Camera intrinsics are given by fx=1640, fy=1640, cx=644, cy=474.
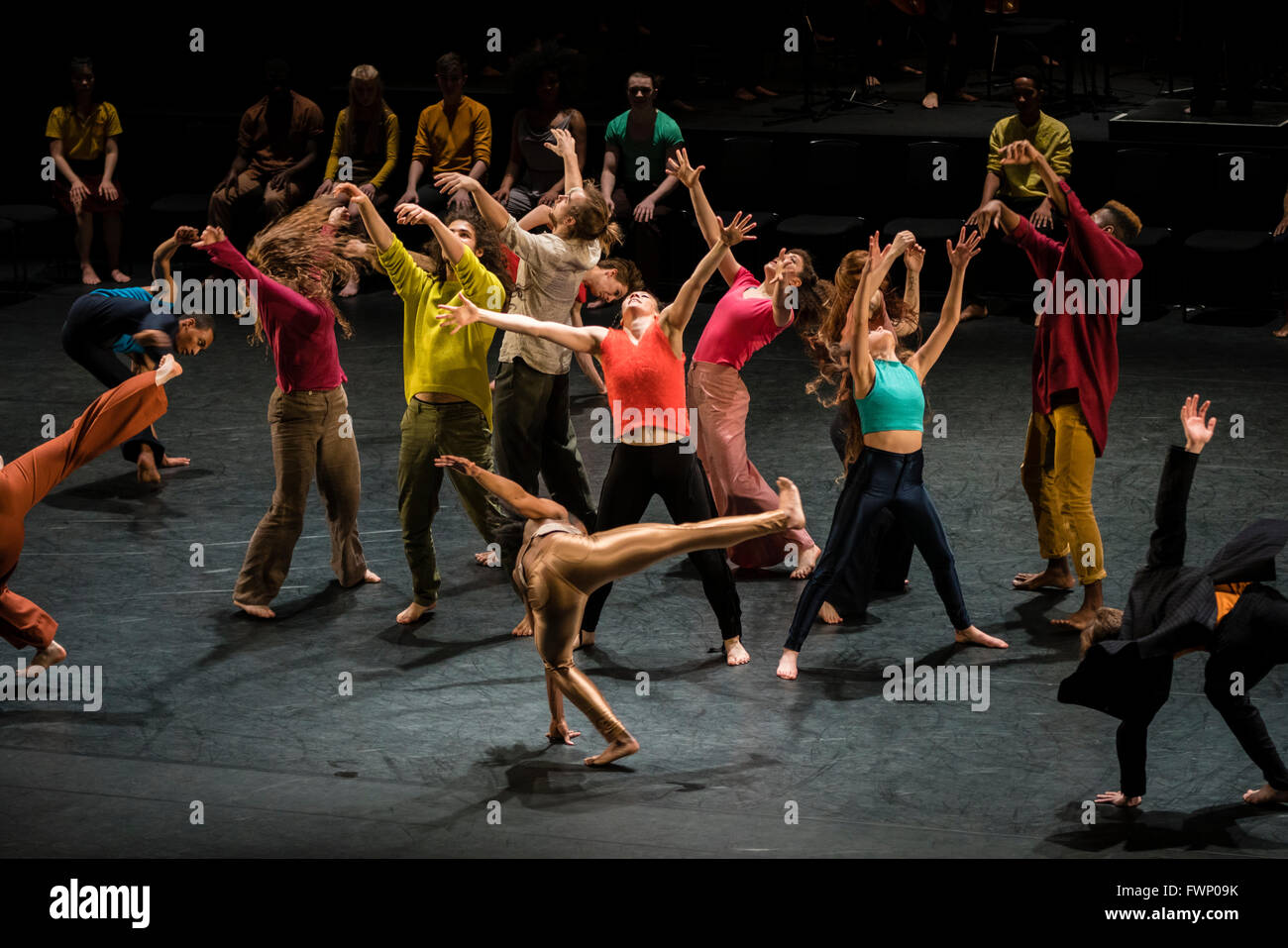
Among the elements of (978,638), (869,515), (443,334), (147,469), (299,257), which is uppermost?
(299,257)

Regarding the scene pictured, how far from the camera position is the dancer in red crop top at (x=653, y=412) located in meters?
5.52

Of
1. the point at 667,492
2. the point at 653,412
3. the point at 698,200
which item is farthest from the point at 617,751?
the point at 698,200

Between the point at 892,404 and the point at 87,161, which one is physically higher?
the point at 87,161

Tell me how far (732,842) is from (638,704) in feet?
3.90

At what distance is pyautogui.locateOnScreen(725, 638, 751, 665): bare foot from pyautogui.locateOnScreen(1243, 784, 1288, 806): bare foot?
5.76 ft

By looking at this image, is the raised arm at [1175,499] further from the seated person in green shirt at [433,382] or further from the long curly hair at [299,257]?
the long curly hair at [299,257]

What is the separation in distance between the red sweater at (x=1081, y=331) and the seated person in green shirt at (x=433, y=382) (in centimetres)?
198

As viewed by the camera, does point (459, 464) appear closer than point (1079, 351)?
Yes

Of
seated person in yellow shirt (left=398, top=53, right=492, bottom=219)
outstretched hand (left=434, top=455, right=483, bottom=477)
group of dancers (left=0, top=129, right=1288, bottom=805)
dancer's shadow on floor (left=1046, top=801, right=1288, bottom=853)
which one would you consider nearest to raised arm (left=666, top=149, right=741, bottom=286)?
group of dancers (left=0, top=129, right=1288, bottom=805)

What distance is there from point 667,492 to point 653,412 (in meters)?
0.30

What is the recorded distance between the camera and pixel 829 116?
37.1 feet

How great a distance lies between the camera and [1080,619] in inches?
234

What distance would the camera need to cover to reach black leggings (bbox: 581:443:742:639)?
18.4ft

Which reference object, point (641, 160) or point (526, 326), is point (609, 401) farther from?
point (641, 160)
